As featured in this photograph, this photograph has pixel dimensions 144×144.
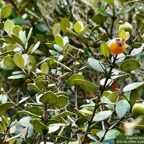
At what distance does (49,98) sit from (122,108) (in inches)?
4.7

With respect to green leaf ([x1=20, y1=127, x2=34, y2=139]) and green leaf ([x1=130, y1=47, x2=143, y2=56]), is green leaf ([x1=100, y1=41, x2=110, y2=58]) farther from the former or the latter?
green leaf ([x1=20, y1=127, x2=34, y2=139])

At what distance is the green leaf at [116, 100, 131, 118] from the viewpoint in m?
0.61

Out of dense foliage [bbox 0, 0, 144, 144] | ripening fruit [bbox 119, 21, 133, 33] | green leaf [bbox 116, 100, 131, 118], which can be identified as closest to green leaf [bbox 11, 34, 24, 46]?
dense foliage [bbox 0, 0, 144, 144]

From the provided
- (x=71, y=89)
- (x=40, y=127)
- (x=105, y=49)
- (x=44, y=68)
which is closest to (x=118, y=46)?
(x=105, y=49)

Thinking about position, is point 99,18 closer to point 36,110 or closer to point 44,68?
point 44,68

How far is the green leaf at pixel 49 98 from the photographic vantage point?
1.98 ft

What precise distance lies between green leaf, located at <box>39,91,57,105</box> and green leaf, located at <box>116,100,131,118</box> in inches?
4.1

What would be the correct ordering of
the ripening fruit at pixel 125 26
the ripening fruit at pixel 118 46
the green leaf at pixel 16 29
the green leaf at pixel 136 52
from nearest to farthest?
the ripening fruit at pixel 118 46
the green leaf at pixel 136 52
the ripening fruit at pixel 125 26
the green leaf at pixel 16 29

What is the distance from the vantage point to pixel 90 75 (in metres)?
1.42

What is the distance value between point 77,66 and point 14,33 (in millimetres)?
172

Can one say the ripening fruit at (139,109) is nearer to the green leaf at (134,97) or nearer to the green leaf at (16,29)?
the green leaf at (134,97)

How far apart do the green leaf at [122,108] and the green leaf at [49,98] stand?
0.34ft

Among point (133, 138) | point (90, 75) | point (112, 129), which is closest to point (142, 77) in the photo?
point (90, 75)

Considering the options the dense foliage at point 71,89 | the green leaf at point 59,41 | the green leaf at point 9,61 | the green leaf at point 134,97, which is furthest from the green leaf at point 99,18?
the green leaf at point 134,97
